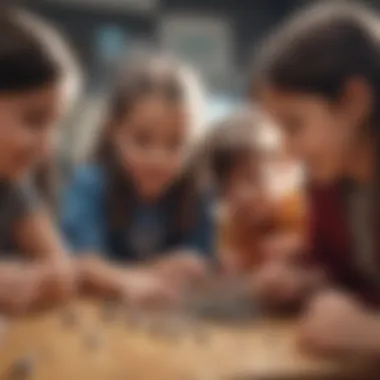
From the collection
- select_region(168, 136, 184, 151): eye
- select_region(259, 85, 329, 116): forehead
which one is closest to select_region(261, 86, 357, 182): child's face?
select_region(259, 85, 329, 116): forehead

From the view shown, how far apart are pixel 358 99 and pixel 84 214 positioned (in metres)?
0.34

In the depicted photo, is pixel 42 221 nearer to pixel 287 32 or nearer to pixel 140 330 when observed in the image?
pixel 140 330

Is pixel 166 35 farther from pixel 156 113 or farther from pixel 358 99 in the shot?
pixel 358 99

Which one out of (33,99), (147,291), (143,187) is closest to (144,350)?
(147,291)

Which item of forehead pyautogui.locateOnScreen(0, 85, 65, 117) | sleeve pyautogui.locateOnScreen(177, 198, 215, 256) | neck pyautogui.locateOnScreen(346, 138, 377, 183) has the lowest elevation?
sleeve pyautogui.locateOnScreen(177, 198, 215, 256)

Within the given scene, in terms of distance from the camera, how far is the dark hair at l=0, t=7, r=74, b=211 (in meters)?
0.88

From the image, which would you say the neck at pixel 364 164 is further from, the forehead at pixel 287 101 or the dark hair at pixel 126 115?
the dark hair at pixel 126 115

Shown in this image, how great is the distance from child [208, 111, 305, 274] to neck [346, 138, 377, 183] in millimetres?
69

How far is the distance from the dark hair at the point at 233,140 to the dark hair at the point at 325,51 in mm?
58

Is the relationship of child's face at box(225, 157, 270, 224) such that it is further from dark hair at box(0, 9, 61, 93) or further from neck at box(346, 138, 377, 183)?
dark hair at box(0, 9, 61, 93)

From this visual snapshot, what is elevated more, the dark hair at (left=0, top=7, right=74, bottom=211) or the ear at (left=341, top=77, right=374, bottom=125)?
the dark hair at (left=0, top=7, right=74, bottom=211)

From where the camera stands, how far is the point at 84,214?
0.88 meters

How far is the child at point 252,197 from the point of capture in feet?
2.88

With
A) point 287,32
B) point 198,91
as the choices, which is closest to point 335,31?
point 287,32
